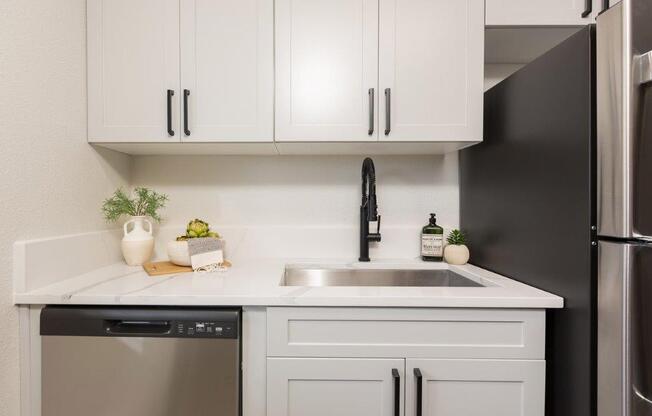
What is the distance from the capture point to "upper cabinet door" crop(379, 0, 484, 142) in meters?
1.29

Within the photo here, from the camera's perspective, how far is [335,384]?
3.35 feet

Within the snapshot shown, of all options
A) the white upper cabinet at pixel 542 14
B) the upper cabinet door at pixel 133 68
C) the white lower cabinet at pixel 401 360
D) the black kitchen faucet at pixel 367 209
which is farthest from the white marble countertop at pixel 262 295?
the white upper cabinet at pixel 542 14

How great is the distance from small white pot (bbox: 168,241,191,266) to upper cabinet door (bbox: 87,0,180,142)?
0.44 metres

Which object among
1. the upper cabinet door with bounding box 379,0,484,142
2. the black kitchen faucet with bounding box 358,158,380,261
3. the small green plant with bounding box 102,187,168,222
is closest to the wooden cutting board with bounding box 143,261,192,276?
the small green plant with bounding box 102,187,168,222

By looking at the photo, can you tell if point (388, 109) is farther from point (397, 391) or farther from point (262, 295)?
point (397, 391)

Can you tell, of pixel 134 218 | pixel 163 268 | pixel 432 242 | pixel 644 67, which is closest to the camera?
pixel 644 67

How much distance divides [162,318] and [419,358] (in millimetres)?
782

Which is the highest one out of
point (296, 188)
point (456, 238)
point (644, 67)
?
point (644, 67)

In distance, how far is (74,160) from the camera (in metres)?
1.25

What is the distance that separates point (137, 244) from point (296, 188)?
2.44ft

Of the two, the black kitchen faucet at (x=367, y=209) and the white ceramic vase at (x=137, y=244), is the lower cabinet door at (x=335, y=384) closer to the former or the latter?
the black kitchen faucet at (x=367, y=209)

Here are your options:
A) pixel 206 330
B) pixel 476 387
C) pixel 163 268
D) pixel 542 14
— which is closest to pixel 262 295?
pixel 206 330

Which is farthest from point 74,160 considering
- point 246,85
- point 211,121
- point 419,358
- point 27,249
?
point 419,358

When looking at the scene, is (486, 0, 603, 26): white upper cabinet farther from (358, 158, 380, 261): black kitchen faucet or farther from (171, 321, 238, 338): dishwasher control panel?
(171, 321, 238, 338): dishwasher control panel
